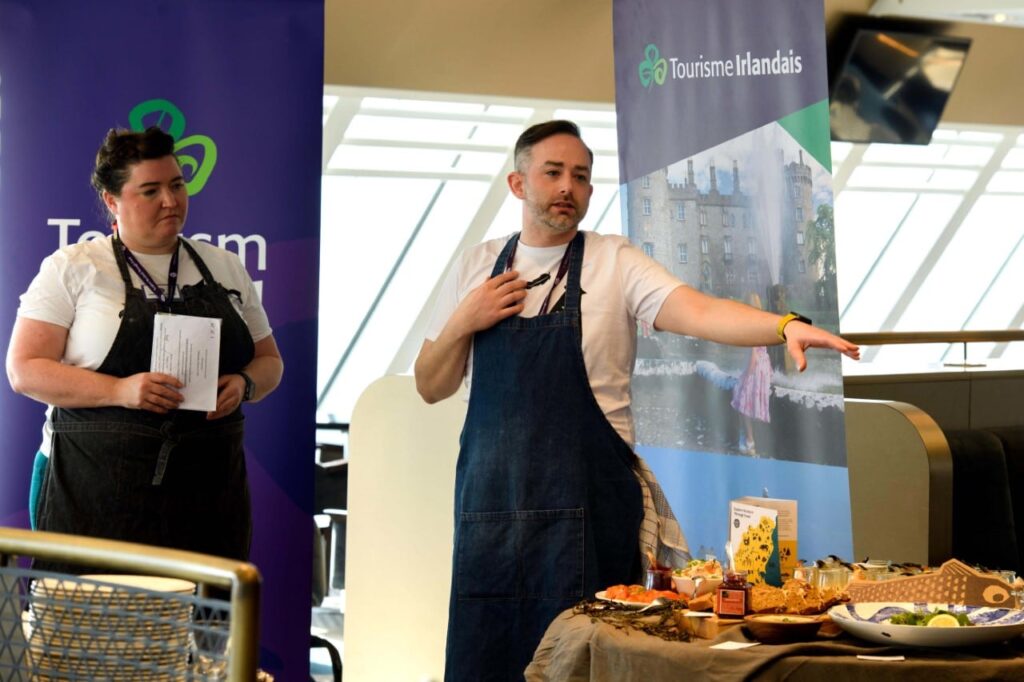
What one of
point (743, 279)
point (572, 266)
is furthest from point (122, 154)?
point (743, 279)

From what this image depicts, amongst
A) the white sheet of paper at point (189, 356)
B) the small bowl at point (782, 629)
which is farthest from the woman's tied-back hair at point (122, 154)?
the small bowl at point (782, 629)

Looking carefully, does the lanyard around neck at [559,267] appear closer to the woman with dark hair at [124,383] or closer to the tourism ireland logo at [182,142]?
the woman with dark hair at [124,383]

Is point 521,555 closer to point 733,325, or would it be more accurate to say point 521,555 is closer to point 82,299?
point 733,325

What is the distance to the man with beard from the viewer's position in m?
3.00

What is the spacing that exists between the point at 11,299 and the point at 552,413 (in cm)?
182

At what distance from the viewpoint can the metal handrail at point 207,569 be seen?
3.73 ft

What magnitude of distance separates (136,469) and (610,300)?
4.04 ft

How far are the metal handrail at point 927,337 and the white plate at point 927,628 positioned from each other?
228 cm

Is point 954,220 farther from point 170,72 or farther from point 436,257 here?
point 170,72

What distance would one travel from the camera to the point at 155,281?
337cm

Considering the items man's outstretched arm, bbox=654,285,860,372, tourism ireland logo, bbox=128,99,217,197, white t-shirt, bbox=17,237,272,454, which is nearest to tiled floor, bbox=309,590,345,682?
tourism ireland logo, bbox=128,99,217,197

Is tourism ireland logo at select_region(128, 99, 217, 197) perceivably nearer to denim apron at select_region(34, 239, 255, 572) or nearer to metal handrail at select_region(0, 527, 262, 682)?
denim apron at select_region(34, 239, 255, 572)

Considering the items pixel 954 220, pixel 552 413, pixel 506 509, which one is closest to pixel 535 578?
pixel 506 509

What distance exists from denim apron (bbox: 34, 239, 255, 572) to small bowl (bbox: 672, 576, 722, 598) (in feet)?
4.44
